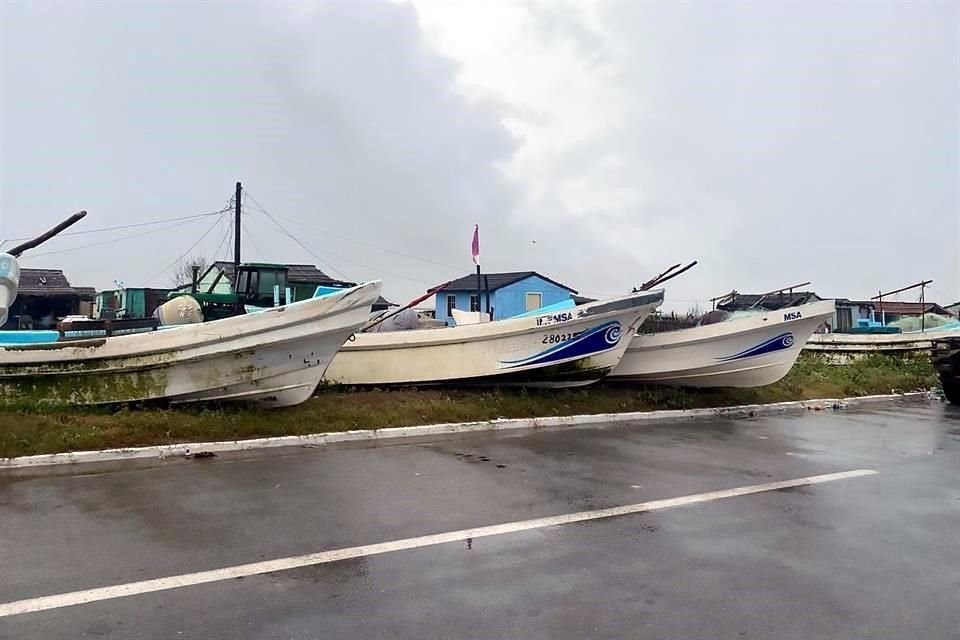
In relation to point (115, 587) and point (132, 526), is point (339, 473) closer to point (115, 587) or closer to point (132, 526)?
point (132, 526)

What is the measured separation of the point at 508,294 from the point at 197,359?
30.5 metres

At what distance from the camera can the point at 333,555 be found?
4.87m

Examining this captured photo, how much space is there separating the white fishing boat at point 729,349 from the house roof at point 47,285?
1073 inches

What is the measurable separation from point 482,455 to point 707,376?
23.3ft

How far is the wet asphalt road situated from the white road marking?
0.09m

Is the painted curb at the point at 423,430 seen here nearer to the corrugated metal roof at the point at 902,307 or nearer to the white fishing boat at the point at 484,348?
the white fishing boat at the point at 484,348

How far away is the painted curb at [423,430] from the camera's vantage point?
7.98m

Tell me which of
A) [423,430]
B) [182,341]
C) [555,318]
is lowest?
[423,430]

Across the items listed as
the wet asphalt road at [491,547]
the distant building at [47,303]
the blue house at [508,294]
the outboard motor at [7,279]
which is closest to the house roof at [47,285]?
the distant building at [47,303]

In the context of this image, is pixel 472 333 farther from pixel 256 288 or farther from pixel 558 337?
pixel 256 288

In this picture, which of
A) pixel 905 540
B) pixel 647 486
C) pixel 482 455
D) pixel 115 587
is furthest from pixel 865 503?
pixel 115 587

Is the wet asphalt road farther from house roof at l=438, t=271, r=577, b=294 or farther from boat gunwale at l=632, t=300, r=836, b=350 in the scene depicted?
house roof at l=438, t=271, r=577, b=294

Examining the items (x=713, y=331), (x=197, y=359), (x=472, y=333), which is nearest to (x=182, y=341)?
(x=197, y=359)

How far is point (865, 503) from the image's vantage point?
6.53 meters
